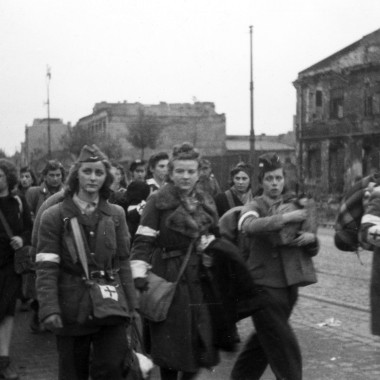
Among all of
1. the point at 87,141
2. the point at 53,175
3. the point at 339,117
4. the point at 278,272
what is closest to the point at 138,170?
the point at 53,175

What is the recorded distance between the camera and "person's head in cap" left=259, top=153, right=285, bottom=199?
5.81 m

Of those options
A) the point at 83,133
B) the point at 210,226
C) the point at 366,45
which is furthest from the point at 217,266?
the point at 83,133

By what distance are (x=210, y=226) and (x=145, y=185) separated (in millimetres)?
2785

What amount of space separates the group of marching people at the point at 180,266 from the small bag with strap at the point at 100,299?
1 cm

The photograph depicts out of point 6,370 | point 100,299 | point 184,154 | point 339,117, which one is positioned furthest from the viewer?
point 339,117

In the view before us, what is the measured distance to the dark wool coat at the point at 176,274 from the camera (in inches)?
207

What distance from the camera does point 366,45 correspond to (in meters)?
46.6

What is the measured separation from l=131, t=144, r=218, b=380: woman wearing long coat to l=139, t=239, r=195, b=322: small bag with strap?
0.03 metres

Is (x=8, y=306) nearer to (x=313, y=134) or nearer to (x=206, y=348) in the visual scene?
(x=206, y=348)

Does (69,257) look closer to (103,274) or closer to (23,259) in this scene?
(103,274)

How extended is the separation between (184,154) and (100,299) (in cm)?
127

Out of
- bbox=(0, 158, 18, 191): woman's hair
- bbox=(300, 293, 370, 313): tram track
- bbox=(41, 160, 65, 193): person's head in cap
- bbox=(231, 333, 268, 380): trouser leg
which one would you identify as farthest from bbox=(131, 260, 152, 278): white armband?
bbox=(300, 293, 370, 313): tram track

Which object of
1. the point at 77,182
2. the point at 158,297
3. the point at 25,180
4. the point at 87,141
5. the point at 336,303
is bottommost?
the point at 336,303

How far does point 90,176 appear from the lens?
5.05 metres
